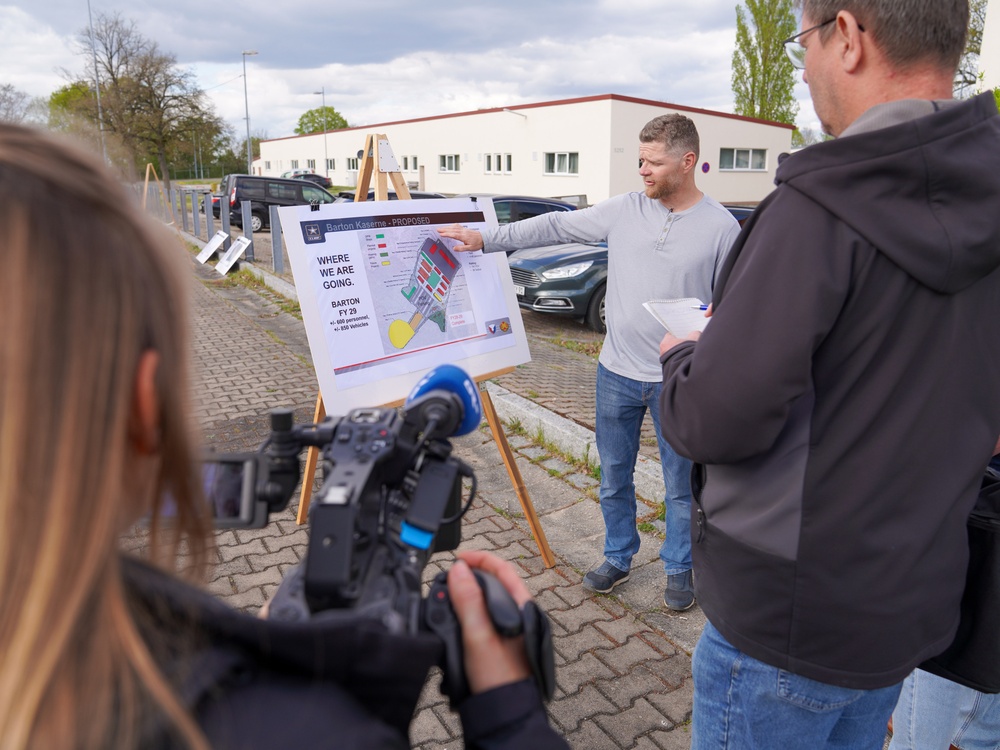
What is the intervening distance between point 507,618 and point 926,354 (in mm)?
999

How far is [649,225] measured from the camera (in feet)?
11.6

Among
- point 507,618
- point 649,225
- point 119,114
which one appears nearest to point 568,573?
point 649,225

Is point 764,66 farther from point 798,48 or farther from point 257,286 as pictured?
point 798,48

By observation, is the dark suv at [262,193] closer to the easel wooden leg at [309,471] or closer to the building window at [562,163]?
the building window at [562,163]

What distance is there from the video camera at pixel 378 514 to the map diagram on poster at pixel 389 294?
219cm

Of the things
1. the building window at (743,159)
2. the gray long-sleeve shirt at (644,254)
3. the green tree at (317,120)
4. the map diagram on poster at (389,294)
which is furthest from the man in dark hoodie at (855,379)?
the green tree at (317,120)

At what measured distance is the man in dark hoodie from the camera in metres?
1.42

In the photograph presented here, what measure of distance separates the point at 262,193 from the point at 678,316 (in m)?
Answer: 22.4

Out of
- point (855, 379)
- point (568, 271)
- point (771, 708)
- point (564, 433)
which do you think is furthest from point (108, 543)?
point (568, 271)

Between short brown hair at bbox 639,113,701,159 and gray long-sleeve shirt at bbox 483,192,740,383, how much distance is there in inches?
10.5

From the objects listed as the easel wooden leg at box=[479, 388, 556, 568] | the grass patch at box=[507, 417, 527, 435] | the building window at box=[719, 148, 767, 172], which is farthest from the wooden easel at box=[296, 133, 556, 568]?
the building window at box=[719, 148, 767, 172]

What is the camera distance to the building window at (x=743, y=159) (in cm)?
3594

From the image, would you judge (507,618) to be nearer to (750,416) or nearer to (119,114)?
(750,416)

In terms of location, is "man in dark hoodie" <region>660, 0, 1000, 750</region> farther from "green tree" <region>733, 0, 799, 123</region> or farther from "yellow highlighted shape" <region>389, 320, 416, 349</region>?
"green tree" <region>733, 0, 799, 123</region>
